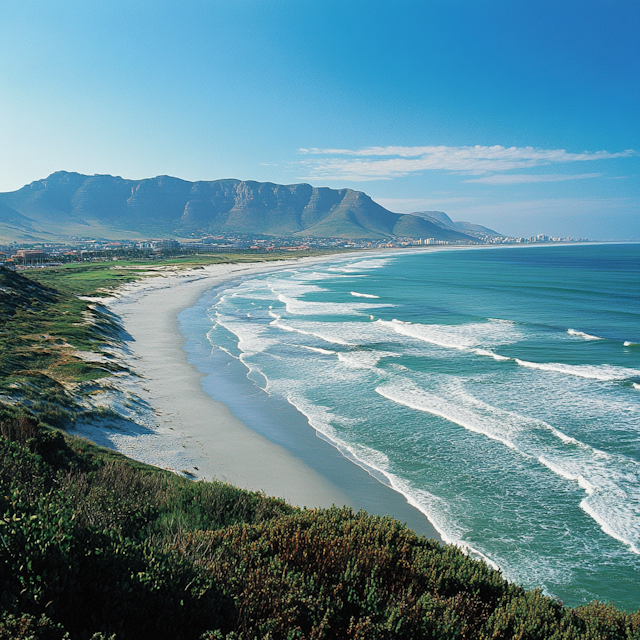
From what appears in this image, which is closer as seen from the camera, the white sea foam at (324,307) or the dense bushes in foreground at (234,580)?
the dense bushes in foreground at (234,580)

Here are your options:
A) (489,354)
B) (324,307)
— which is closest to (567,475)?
(489,354)

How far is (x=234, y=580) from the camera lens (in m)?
4.64

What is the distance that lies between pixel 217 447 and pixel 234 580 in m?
10.5

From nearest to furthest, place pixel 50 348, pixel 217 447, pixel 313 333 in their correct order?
pixel 217 447, pixel 50 348, pixel 313 333

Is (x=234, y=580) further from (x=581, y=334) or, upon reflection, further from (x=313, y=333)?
(x=581, y=334)

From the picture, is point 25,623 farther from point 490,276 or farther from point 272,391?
point 490,276

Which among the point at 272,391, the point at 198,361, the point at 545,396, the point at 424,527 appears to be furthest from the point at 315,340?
the point at 424,527

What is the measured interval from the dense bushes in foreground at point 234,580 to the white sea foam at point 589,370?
19.6 metres

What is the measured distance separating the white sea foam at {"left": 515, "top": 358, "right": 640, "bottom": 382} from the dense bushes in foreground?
19.6 meters

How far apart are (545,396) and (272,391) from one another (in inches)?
468

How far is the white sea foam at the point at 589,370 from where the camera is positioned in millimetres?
22328

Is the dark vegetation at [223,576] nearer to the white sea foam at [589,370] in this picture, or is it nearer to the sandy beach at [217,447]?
the sandy beach at [217,447]

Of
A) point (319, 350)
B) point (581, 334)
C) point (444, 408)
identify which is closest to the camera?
point (444, 408)

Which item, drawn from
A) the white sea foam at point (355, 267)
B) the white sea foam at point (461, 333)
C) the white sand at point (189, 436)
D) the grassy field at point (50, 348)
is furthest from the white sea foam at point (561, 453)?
the white sea foam at point (355, 267)
